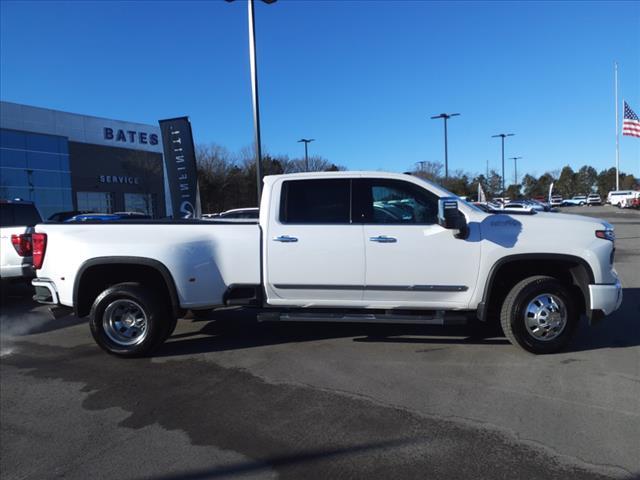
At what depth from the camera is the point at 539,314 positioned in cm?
530

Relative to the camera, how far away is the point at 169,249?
218 inches

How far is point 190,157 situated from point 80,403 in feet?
32.5

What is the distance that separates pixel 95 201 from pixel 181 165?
38.2m

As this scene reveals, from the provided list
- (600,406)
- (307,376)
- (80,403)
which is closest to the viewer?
(600,406)

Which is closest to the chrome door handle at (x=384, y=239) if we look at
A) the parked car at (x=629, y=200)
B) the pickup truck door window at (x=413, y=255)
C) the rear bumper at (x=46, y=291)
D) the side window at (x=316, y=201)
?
the pickup truck door window at (x=413, y=255)

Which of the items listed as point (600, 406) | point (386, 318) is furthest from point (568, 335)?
point (386, 318)

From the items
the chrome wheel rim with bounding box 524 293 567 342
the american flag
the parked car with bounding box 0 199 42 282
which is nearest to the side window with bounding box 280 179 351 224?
the chrome wheel rim with bounding box 524 293 567 342

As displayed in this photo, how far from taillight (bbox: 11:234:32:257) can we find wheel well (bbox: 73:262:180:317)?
10.8 ft

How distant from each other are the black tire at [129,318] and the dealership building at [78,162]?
124ft

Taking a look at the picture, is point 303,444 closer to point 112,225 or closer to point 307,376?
point 307,376

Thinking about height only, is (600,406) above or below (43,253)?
below

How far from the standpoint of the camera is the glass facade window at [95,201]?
45.9m

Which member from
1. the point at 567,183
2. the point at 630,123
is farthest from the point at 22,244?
the point at 567,183

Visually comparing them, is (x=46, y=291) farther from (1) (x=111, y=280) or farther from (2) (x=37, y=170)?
(2) (x=37, y=170)
